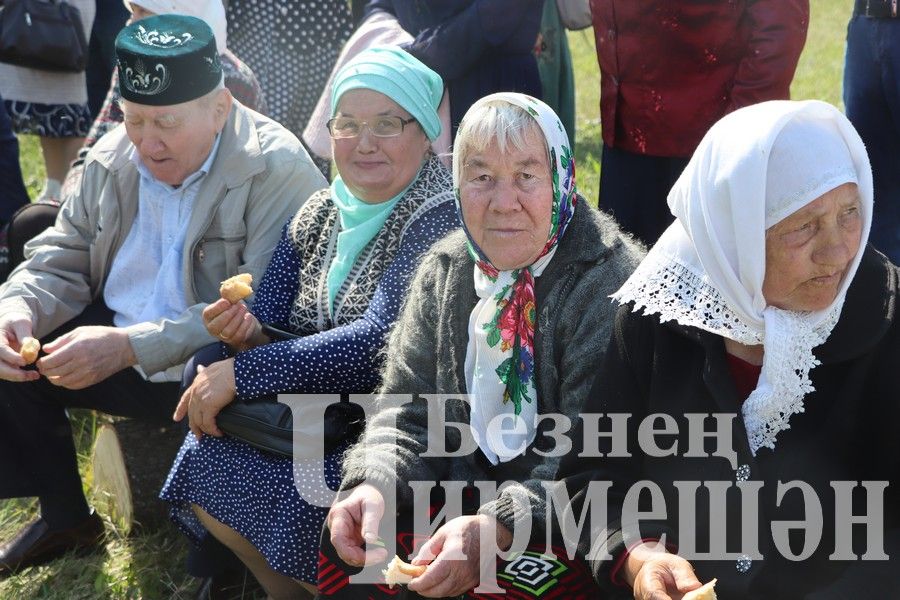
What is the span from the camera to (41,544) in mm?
3652

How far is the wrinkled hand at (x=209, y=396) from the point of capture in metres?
3.05

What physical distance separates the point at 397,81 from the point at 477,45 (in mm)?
916

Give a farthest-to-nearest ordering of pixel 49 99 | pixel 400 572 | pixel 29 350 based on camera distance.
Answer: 1. pixel 49 99
2. pixel 29 350
3. pixel 400 572

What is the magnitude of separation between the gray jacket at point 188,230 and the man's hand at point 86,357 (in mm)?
49

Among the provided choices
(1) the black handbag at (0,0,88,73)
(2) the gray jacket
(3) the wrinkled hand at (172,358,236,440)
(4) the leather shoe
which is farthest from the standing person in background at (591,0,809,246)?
(1) the black handbag at (0,0,88,73)

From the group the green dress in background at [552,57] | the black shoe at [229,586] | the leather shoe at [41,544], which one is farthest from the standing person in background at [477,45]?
the leather shoe at [41,544]

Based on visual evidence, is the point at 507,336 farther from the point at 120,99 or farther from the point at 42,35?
the point at 42,35

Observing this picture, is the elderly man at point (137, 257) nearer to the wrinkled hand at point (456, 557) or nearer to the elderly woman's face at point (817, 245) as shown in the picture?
the wrinkled hand at point (456, 557)

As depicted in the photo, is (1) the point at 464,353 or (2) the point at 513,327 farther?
(1) the point at 464,353

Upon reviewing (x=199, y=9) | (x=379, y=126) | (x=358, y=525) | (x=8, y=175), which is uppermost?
(x=199, y=9)

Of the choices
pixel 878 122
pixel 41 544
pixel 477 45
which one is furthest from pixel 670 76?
pixel 41 544

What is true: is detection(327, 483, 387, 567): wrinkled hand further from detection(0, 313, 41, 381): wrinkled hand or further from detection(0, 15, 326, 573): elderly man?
detection(0, 313, 41, 381): wrinkled hand

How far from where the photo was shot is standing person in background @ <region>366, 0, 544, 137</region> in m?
3.92

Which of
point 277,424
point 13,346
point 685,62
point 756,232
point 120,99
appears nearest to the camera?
point 756,232
